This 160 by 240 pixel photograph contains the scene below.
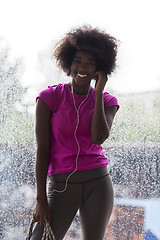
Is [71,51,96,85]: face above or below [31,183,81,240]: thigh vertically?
above

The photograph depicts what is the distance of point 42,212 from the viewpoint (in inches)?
42.5

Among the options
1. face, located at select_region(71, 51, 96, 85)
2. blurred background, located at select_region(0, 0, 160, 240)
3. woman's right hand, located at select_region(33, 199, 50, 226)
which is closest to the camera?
woman's right hand, located at select_region(33, 199, 50, 226)

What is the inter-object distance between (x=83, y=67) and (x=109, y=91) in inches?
18.9

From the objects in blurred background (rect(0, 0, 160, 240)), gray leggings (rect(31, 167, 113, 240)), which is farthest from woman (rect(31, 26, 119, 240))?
blurred background (rect(0, 0, 160, 240))

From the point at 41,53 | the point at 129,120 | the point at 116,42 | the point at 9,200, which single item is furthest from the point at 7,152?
the point at 116,42

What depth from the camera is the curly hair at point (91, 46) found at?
46.7 inches

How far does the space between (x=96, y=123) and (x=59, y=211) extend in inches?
12.6

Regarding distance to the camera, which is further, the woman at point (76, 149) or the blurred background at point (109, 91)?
the blurred background at point (109, 91)

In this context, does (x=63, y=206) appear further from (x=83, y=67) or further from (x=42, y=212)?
(x=83, y=67)

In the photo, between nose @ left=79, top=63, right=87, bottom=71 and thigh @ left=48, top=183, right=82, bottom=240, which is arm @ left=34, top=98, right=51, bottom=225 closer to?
thigh @ left=48, top=183, right=82, bottom=240

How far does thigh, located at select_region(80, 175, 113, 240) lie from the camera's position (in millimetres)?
1127

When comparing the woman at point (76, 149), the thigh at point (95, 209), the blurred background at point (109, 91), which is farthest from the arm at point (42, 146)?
the blurred background at point (109, 91)

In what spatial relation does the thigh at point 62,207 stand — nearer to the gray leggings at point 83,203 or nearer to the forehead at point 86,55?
the gray leggings at point 83,203

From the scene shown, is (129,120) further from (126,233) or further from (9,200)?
(9,200)
